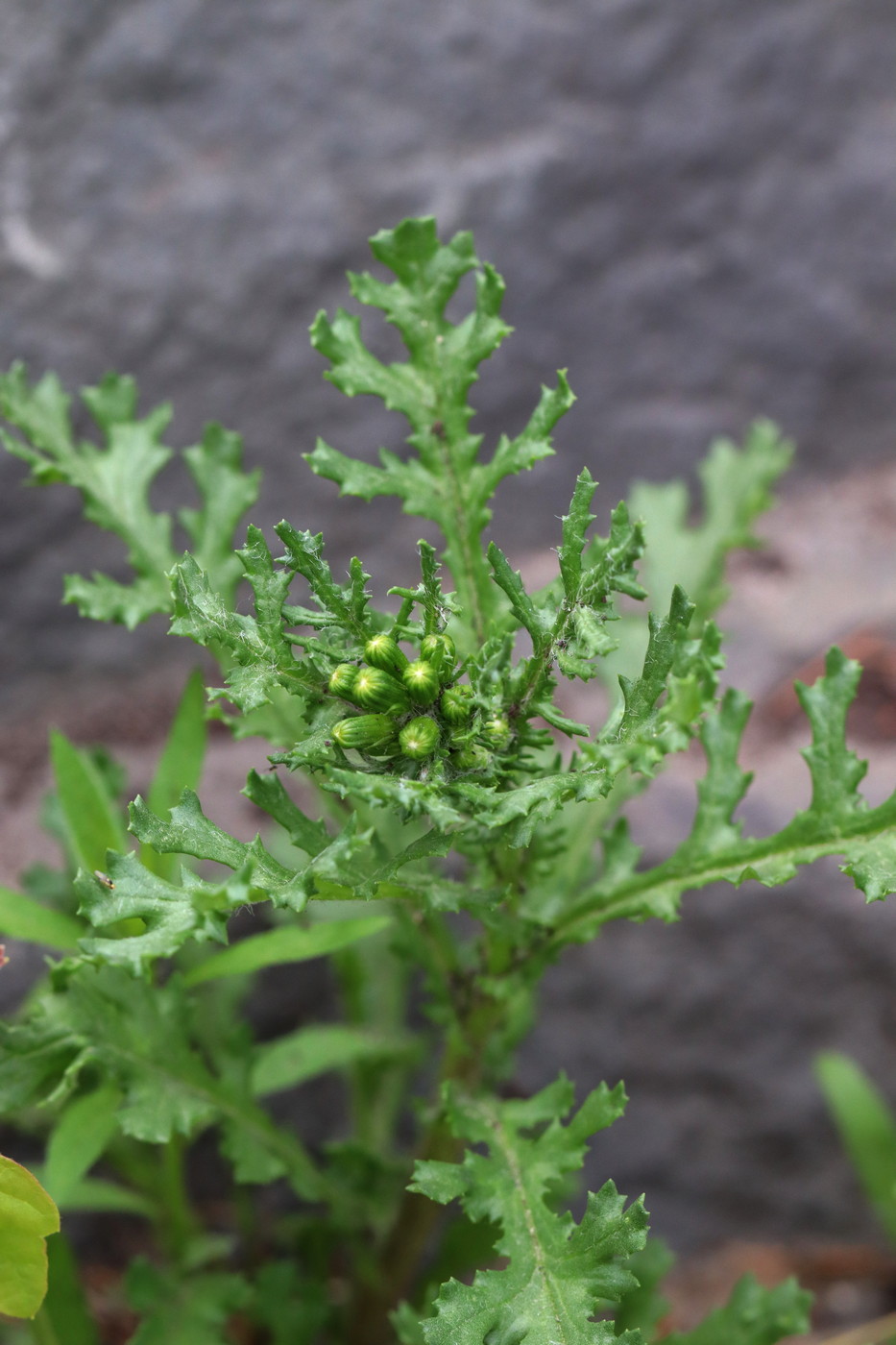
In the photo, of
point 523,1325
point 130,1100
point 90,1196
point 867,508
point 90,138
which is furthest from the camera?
point 867,508

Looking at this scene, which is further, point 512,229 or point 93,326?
point 512,229

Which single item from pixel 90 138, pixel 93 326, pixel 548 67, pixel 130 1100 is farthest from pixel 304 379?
pixel 130 1100

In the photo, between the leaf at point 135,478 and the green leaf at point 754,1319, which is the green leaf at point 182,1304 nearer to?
the green leaf at point 754,1319

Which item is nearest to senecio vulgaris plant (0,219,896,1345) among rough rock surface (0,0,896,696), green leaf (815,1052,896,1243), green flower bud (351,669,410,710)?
green flower bud (351,669,410,710)

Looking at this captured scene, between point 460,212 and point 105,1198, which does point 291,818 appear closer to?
point 105,1198

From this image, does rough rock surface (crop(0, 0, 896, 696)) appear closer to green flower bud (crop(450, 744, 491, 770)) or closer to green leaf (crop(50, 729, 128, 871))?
green leaf (crop(50, 729, 128, 871))

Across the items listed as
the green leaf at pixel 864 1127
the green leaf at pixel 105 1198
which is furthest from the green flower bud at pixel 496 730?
the green leaf at pixel 864 1127

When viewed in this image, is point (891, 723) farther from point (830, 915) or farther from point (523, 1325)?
point (523, 1325)

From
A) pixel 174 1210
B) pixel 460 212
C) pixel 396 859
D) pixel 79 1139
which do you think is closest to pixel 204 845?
pixel 396 859
